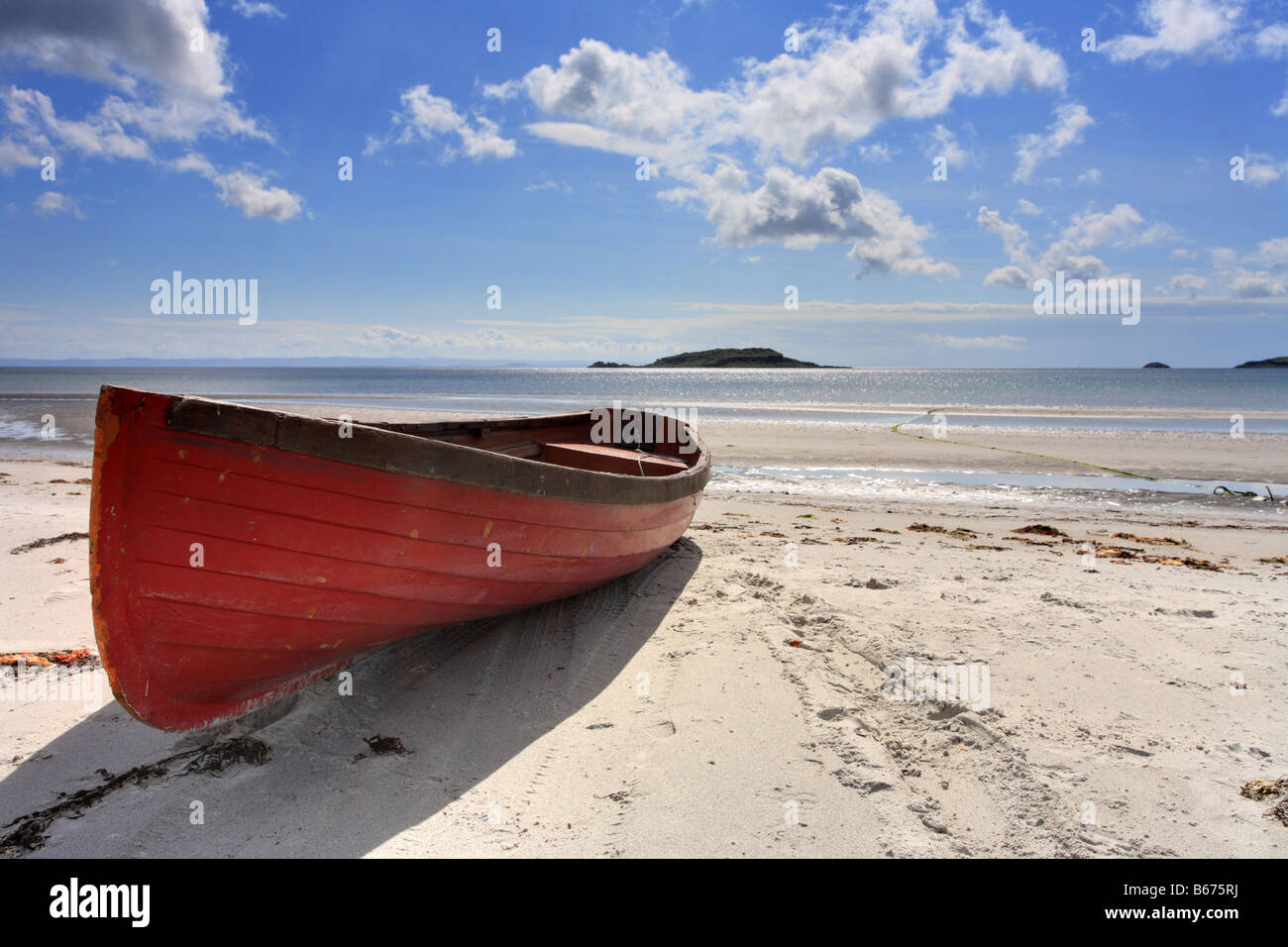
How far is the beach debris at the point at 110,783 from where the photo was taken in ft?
8.52

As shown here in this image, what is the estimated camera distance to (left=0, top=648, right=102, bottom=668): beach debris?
3.96 m

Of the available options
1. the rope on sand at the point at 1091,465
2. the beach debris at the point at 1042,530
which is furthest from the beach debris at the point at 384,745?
the rope on sand at the point at 1091,465

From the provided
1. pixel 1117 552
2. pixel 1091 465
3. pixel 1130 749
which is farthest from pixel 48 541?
pixel 1091 465

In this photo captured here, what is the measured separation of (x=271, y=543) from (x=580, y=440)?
5.89 metres

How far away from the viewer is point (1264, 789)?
2.89 metres

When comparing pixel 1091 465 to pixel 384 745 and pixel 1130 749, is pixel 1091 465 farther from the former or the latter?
pixel 384 745

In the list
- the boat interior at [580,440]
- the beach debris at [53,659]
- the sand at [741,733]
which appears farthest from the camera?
the boat interior at [580,440]

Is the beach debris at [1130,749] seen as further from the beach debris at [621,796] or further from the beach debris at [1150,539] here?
the beach debris at [1150,539]

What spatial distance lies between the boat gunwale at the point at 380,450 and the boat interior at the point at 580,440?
4.38ft

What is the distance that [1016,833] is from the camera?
2688mm

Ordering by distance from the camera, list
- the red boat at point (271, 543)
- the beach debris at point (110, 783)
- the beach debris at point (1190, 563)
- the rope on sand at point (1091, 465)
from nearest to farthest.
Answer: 1. the beach debris at point (110, 783)
2. the red boat at point (271, 543)
3. the beach debris at point (1190, 563)
4. the rope on sand at point (1091, 465)

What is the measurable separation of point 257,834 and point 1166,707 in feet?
14.0

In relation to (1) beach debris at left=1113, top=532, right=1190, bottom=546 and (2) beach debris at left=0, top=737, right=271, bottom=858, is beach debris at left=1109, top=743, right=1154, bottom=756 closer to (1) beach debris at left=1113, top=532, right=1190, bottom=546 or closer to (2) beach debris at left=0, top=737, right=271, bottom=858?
(2) beach debris at left=0, top=737, right=271, bottom=858
